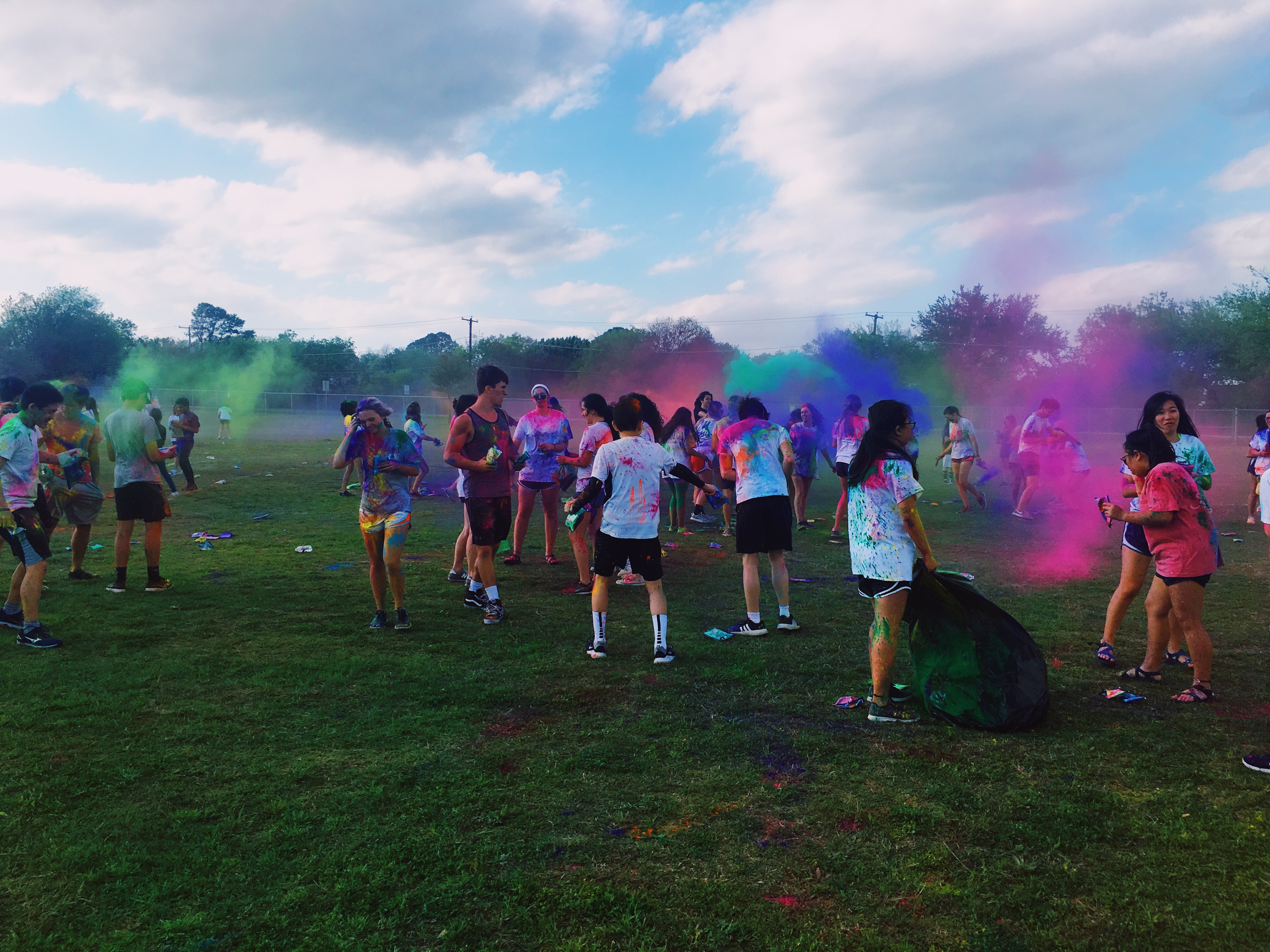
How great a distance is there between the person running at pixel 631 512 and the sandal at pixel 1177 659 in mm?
3354

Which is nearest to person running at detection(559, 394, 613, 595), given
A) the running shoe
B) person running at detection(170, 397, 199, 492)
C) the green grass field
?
the green grass field

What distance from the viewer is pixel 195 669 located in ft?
17.3

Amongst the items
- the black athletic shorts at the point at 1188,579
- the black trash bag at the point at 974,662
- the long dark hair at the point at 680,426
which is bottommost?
the black trash bag at the point at 974,662

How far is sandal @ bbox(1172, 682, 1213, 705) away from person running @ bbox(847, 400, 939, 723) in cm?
168

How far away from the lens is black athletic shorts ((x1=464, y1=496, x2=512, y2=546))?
655cm

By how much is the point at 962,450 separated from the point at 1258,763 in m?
10.1

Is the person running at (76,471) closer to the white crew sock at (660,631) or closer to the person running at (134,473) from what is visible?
the person running at (134,473)

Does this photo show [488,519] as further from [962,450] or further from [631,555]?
[962,450]

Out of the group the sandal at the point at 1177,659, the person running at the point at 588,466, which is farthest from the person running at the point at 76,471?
the sandal at the point at 1177,659

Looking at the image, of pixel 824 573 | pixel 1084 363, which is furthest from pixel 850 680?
pixel 1084 363

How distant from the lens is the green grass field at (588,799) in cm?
269

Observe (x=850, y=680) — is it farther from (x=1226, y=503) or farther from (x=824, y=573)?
(x=1226, y=503)

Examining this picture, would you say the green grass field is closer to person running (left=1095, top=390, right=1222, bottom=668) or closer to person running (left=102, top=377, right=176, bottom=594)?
person running (left=1095, top=390, right=1222, bottom=668)

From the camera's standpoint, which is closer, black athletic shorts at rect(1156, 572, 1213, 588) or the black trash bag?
the black trash bag
